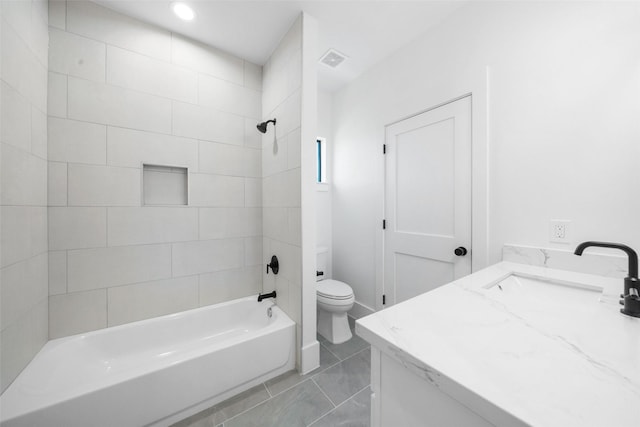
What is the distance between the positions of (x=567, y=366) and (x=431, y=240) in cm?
139

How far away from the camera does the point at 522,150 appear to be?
4.30ft

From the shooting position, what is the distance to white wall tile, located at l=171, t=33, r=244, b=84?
1786 millimetres

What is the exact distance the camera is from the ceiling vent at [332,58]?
6.69 ft

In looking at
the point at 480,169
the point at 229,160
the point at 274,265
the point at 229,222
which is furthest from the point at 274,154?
the point at 480,169

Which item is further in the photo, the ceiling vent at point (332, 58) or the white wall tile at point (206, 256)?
the ceiling vent at point (332, 58)

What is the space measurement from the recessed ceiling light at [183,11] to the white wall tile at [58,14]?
638 millimetres

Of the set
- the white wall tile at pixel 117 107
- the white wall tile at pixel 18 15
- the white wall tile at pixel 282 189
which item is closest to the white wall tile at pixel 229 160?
the white wall tile at pixel 282 189

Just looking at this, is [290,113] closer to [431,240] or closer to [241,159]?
[241,159]

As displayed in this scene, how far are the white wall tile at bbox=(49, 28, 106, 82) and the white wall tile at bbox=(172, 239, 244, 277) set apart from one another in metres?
1.27

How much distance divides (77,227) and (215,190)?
87 cm

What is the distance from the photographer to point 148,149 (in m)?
1.67

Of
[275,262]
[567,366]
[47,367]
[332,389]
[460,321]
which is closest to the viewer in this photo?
[567,366]

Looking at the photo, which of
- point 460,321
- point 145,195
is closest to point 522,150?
point 460,321

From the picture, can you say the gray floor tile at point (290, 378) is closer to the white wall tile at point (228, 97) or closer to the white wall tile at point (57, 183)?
the white wall tile at point (57, 183)
